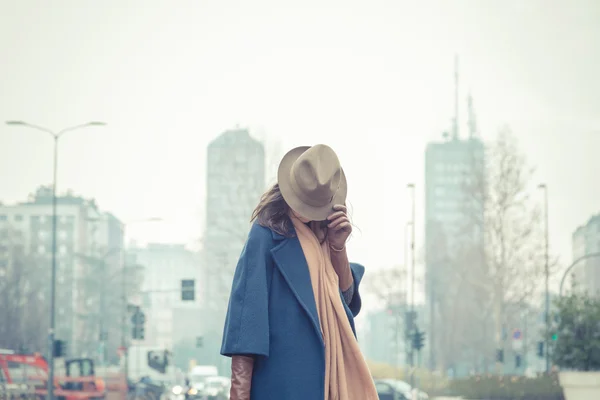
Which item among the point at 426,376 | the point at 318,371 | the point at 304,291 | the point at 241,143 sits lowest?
the point at 426,376

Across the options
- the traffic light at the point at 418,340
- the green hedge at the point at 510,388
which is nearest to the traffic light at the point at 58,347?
the traffic light at the point at 418,340

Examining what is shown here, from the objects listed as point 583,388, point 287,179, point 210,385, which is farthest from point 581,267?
point 287,179

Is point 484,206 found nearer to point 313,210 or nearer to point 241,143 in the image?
point 241,143

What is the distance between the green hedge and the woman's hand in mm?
28055

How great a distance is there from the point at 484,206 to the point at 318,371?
173 feet

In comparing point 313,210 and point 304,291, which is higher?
point 313,210

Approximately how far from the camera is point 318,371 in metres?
4.04

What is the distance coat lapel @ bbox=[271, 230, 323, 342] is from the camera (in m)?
4.05

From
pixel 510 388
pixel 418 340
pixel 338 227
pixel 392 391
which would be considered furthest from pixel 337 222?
pixel 418 340

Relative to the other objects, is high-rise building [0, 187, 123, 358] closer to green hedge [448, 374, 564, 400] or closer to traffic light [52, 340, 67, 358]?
green hedge [448, 374, 564, 400]

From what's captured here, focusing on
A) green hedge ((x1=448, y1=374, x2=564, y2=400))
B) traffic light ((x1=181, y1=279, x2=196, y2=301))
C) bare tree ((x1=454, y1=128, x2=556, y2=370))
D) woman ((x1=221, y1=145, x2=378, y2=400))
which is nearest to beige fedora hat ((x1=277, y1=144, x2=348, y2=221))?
woman ((x1=221, y1=145, x2=378, y2=400))

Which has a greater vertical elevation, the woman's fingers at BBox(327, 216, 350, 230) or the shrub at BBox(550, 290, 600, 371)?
the woman's fingers at BBox(327, 216, 350, 230)

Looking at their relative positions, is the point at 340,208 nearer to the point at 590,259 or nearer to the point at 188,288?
the point at 188,288

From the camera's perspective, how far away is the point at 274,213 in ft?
14.0
